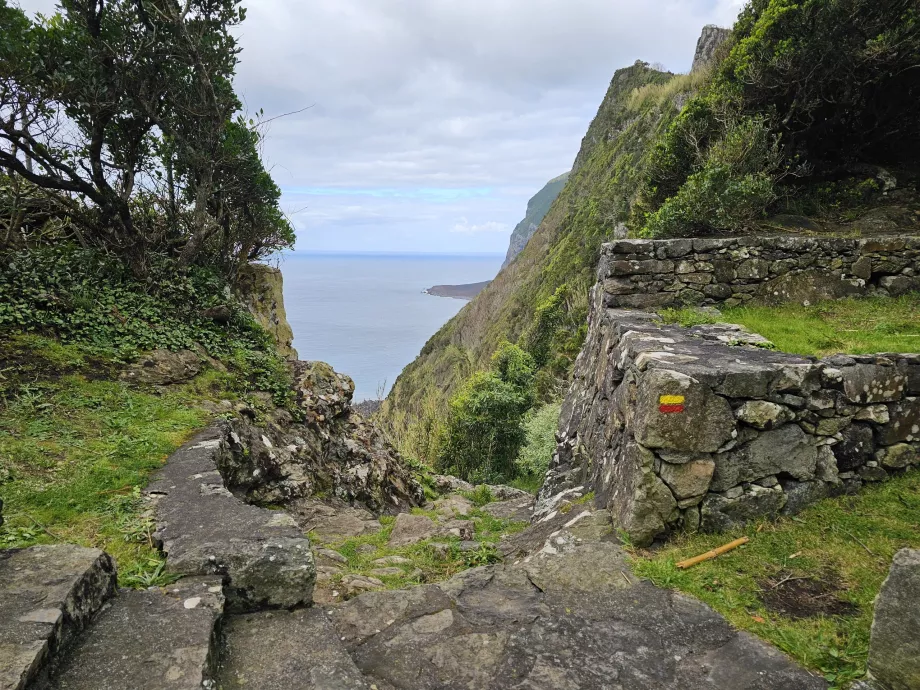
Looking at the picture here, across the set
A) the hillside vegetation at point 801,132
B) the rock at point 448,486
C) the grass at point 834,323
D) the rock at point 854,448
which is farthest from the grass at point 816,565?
the rock at point 448,486

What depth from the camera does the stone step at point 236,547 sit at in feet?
12.2

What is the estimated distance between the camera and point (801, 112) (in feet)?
34.8

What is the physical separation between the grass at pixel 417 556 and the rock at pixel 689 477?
2071 mm

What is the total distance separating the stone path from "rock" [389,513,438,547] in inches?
93.0

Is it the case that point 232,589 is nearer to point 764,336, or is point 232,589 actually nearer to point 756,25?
point 764,336

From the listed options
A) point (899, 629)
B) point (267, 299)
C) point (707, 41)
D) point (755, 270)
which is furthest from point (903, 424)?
point (707, 41)

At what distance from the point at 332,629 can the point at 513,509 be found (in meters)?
6.03

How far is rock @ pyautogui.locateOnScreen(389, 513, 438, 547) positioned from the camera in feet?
22.3

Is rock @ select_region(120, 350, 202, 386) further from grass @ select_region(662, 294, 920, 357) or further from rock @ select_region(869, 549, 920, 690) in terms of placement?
rock @ select_region(869, 549, 920, 690)

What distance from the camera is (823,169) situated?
423 inches

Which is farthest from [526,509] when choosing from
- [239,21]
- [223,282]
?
[239,21]

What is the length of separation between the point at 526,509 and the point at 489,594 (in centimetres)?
477

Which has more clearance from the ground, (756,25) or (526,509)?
(756,25)

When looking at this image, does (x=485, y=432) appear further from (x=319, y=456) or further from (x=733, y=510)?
(x=733, y=510)
